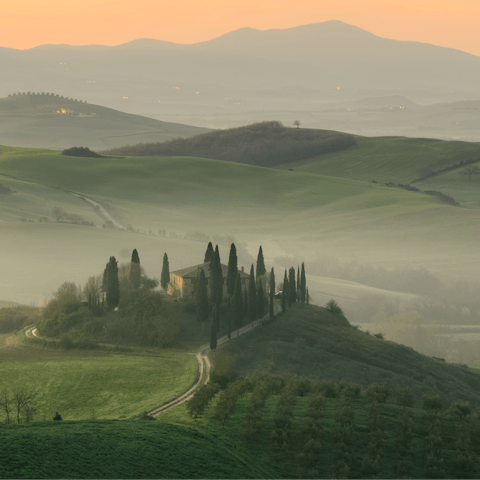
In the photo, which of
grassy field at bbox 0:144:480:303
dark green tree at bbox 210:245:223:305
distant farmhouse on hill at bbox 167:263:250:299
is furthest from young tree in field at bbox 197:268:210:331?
grassy field at bbox 0:144:480:303

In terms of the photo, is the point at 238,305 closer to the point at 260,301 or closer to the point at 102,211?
the point at 260,301

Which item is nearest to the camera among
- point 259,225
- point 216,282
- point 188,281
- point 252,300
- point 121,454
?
point 121,454

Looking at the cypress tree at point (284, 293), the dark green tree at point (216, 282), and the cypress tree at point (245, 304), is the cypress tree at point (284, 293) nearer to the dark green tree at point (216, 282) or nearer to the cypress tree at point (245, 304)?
the cypress tree at point (245, 304)

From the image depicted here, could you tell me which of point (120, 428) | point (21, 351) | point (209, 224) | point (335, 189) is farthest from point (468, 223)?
point (120, 428)

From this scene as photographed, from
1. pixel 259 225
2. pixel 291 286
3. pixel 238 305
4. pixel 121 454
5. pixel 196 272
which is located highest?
pixel 259 225

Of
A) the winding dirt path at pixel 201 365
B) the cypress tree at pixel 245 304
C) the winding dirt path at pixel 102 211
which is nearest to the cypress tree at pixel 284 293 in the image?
the winding dirt path at pixel 201 365

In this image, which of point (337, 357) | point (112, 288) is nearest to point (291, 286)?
point (337, 357)
